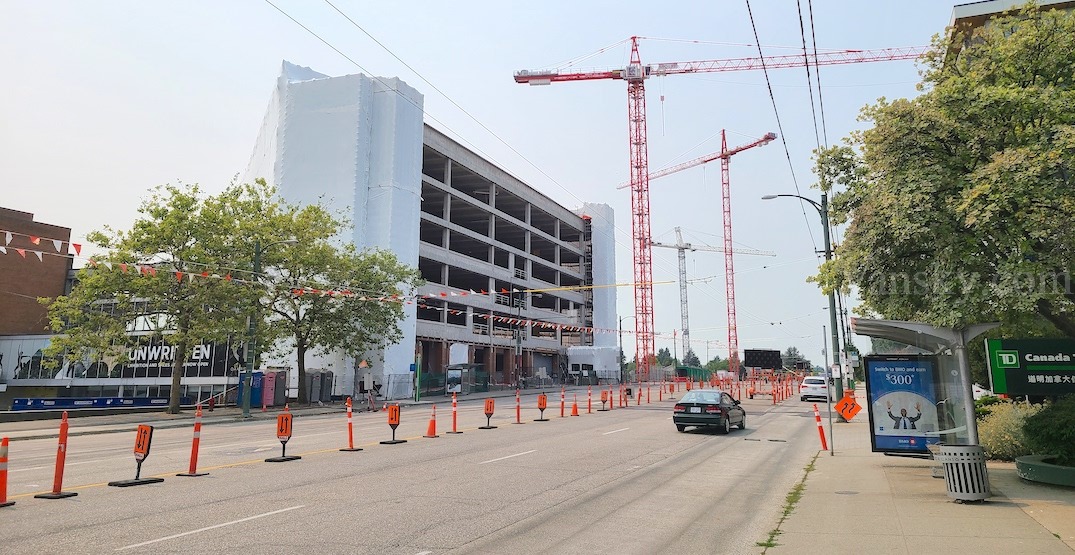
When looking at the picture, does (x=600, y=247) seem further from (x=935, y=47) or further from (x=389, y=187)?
(x=935, y=47)

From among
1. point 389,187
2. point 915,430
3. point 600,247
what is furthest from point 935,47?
point 600,247

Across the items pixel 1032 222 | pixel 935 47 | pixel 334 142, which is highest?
pixel 334 142

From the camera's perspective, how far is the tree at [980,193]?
9969mm

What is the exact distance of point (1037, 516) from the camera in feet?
27.9

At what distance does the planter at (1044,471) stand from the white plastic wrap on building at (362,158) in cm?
4500

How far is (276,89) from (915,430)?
60.6 metres

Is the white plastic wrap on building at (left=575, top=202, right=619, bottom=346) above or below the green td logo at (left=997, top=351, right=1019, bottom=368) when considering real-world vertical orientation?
above

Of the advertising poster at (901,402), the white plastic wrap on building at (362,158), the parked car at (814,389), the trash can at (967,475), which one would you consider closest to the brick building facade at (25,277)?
the white plastic wrap on building at (362,158)

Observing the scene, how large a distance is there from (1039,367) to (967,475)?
8.48m

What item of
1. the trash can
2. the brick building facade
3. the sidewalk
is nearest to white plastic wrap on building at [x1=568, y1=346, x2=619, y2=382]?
the brick building facade

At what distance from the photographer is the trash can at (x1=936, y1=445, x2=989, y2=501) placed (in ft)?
31.0

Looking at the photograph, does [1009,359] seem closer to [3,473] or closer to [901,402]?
[901,402]

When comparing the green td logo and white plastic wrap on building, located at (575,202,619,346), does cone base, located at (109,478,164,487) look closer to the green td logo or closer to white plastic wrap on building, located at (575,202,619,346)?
the green td logo

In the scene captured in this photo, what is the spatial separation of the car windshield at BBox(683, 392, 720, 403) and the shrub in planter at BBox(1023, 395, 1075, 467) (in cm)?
1080
